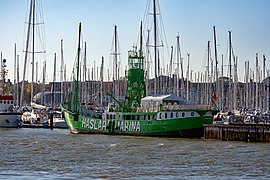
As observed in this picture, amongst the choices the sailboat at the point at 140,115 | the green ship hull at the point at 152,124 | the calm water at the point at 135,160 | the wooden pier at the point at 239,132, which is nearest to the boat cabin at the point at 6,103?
the sailboat at the point at 140,115

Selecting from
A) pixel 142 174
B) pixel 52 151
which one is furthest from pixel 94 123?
pixel 142 174

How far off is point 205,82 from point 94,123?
35.8 meters

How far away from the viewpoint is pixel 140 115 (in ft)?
246

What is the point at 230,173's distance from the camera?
3747 centimetres

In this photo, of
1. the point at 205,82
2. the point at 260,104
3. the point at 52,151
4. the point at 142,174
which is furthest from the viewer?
the point at 205,82

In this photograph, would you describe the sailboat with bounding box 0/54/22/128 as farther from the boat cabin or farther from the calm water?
the calm water

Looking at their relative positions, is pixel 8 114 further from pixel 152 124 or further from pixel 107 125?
pixel 152 124

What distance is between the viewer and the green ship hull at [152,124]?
6906cm

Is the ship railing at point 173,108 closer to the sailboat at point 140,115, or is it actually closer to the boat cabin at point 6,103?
the sailboat at point 140,115

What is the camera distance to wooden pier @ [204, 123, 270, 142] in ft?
202

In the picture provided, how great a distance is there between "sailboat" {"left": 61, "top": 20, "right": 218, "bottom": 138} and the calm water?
763cm

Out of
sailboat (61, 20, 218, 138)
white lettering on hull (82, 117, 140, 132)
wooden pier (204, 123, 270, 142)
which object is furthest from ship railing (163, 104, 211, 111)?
white lettering on hull (82, 117, 140, 132)

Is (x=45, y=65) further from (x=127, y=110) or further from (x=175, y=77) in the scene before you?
(x=127, y=110)

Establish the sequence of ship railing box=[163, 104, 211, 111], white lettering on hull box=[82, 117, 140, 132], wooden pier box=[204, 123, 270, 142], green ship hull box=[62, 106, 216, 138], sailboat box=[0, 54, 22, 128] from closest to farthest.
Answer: wooden pier box=[204, 123, 270, 142] < green ship hull box=[62, 106, 216, 138] < ship railing box=[163, 104, 211, 111] < white lettering on hull box=[82, 117, 140, 132] < sailboat box=[0, 54, 22, 128]
